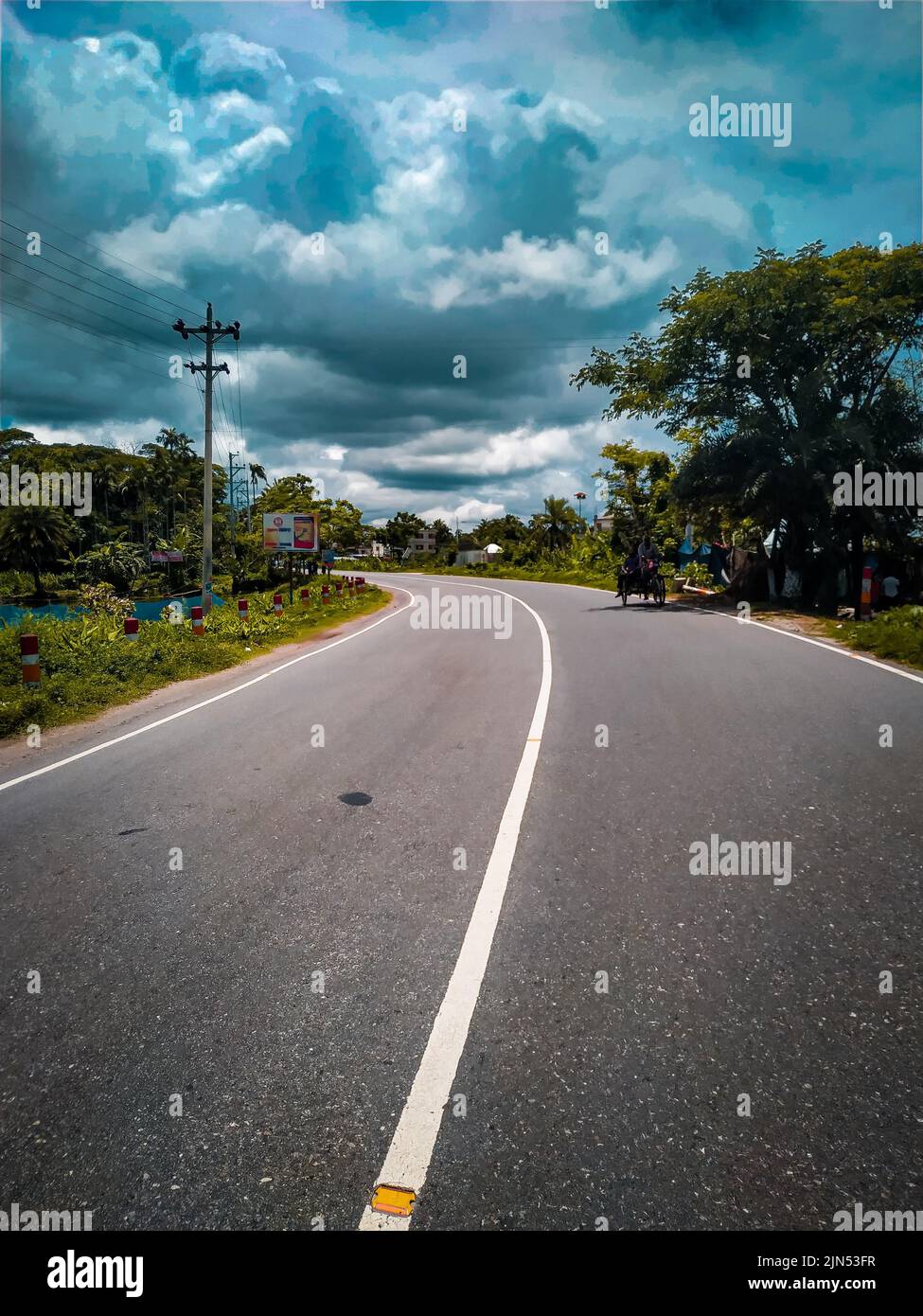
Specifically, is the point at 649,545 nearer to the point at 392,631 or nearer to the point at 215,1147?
the point at 392,631

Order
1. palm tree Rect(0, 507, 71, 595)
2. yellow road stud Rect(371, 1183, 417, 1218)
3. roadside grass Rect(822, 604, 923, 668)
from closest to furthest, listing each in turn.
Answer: yellow road stud Rect(371, 1183, 417, 1218), roadside grass Rect(822, 604, 923, 668), palm tree Rect(0, 507, 71, 595)

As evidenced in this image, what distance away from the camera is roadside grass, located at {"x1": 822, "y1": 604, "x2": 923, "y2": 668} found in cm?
1120

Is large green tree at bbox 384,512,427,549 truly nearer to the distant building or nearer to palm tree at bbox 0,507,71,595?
the distant building

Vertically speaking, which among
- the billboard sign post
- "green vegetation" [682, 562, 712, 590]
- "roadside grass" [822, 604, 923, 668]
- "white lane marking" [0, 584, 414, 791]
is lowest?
"white lane marking" [0, 584, 414, 791]

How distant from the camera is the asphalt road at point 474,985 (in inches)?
82.7

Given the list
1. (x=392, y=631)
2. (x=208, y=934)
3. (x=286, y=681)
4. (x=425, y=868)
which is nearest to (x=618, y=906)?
(x=425, y=868)

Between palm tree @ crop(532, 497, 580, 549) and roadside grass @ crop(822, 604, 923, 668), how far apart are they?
55.6 meters

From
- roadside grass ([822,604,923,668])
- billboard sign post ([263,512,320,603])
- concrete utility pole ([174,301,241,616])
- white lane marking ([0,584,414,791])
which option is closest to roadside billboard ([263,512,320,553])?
billboard sign post ([263,512,320,603])

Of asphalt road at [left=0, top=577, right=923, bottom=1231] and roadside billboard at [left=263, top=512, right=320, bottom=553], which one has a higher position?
roadside billboard at [left=263, top=512, right=320, bottom=553]

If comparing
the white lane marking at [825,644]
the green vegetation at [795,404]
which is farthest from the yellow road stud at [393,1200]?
the green vegetation at [795,404]

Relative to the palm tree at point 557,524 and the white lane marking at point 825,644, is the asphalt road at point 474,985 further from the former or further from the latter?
the palm tree at point 557,524

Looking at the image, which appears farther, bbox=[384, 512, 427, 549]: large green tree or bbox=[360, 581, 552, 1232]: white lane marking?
bbox=[384, 512, 427, 549]: large green tree

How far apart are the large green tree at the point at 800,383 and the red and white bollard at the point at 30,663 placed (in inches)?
748

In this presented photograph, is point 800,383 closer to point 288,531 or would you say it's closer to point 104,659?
point 104,659
